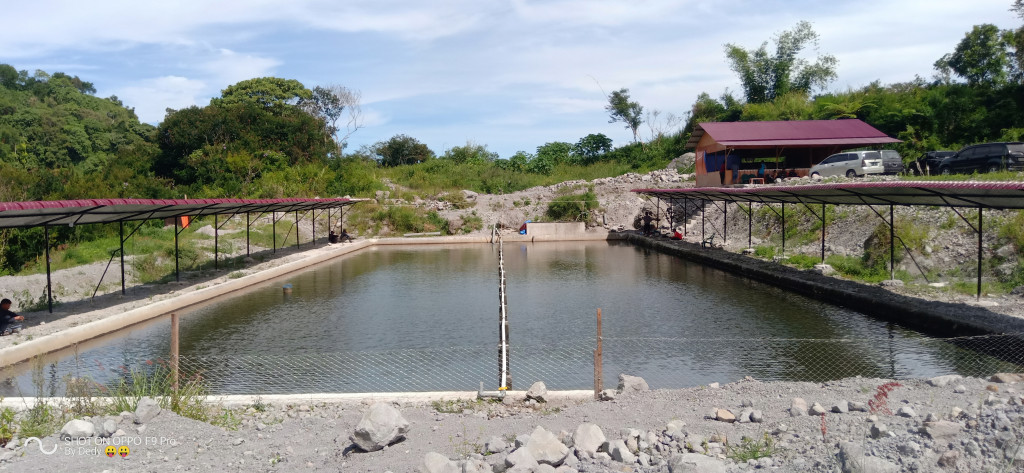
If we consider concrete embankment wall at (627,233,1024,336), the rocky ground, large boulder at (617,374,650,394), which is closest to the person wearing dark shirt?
the rocky ground

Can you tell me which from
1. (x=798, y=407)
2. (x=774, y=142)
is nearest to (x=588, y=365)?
(x=798, y=407)

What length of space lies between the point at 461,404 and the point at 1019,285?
1222 cm

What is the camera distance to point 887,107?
126 feet

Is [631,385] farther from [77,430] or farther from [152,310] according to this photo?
[152,310]

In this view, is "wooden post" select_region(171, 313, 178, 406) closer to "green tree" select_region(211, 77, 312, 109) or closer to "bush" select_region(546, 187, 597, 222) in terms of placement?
"bush" select_region(546, 187, 597, 222)

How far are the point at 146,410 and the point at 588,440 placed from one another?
4.10 m

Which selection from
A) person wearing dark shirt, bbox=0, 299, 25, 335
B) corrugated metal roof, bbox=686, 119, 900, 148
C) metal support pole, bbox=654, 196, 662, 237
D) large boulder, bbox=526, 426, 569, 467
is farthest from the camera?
metal support pole, bbox=654, 196, 662, 237

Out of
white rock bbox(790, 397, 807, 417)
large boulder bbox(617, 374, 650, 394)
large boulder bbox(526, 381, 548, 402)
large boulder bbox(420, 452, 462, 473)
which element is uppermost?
large boulder bbox(420, 452, 462, 473)

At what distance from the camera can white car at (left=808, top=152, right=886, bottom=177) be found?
2764 centimetres

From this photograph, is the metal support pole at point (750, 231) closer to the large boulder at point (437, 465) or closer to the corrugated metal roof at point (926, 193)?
the corrugated metal roof at point (926, 193)

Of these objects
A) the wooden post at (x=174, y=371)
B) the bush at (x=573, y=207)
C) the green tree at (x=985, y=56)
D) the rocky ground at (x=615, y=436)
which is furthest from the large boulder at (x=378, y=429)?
the green tree at (x=985, y=56)

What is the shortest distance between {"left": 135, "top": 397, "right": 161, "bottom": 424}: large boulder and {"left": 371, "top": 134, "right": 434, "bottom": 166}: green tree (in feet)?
176

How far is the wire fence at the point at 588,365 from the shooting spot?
9398 millimetres

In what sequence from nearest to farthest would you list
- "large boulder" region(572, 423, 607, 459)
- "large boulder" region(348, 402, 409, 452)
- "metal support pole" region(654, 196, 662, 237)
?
"large boulder" region(572, 423, 607, 459) → "large boulder" region(348, 402, 409, 452) → "metal support pole" region(654, 196, 662, 237)
